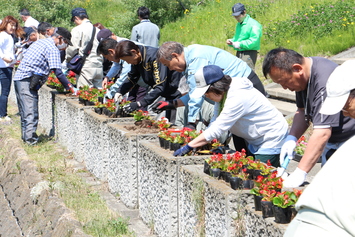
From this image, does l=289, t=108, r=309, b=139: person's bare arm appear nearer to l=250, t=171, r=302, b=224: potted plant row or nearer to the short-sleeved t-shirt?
the short-sleeved t-shirt

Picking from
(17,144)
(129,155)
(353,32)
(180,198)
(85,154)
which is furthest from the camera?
(353,32)

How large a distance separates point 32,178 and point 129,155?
2.27 meters

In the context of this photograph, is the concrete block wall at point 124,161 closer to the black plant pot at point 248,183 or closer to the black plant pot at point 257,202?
the black plant pot at point 248,183

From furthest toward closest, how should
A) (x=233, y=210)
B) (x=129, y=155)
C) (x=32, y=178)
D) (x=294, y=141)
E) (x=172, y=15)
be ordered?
(x=172, y=15), (x=32, y=178), (x=129, y=155), (x=294, y=141), (x=233, y=210)

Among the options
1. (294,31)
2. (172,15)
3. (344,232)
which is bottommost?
(172,15)

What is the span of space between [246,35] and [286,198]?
6.40 meters

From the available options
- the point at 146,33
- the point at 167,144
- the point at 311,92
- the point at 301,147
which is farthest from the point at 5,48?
the point at 311,92

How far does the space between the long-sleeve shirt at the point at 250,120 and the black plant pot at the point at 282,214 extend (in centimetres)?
121

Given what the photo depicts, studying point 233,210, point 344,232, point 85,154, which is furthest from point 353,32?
point 344,232

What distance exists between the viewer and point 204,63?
5246 mm

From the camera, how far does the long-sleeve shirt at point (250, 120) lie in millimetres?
4188

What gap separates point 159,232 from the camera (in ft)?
16.1

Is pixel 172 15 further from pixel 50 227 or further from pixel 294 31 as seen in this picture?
pixel 50 227

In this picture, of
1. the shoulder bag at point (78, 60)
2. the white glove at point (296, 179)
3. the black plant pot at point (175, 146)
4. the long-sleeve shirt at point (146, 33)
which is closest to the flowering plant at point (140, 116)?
the black plant pot at point (175, 146)
